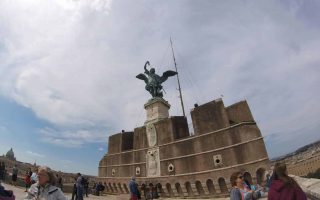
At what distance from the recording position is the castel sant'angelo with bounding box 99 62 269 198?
51.3 ft

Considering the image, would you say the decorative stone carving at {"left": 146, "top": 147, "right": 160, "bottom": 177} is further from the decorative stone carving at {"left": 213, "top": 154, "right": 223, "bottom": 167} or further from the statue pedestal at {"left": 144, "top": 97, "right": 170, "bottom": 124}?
the decorative stone carving at {"left": 213, "top": 154, "right": 223, "bottom": 167}

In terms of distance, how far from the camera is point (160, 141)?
21.6 metres

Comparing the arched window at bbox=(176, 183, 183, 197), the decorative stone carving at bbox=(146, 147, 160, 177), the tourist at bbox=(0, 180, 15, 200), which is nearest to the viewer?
the tourist at bbox=(0, 180, 15, 200)

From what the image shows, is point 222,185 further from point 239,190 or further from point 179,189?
point 239,190

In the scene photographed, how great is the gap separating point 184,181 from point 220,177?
3343mm

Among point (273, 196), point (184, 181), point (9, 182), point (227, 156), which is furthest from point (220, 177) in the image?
point (9, 182)

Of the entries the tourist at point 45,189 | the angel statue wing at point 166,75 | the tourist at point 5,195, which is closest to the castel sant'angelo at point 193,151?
the angel statue wing at point 166,75

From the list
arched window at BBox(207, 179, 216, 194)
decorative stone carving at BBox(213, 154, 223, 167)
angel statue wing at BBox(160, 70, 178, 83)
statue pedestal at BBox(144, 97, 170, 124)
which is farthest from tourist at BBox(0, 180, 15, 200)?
angel statue wing at BBox(160, 70, 178, 83)

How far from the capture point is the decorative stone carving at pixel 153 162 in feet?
69.1

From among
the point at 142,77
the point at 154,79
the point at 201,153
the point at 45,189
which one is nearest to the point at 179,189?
the point at 201,153

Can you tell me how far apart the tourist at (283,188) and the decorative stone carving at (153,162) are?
18538mm

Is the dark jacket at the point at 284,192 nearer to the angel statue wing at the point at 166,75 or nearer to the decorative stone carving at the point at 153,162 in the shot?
the decorative stone carving at the point at 153,162

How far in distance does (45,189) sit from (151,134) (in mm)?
19298

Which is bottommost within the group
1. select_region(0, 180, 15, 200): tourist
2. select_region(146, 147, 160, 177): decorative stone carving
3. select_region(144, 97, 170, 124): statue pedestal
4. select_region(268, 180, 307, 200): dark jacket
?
select_region(268, 180, 307, 200): dark jacket
